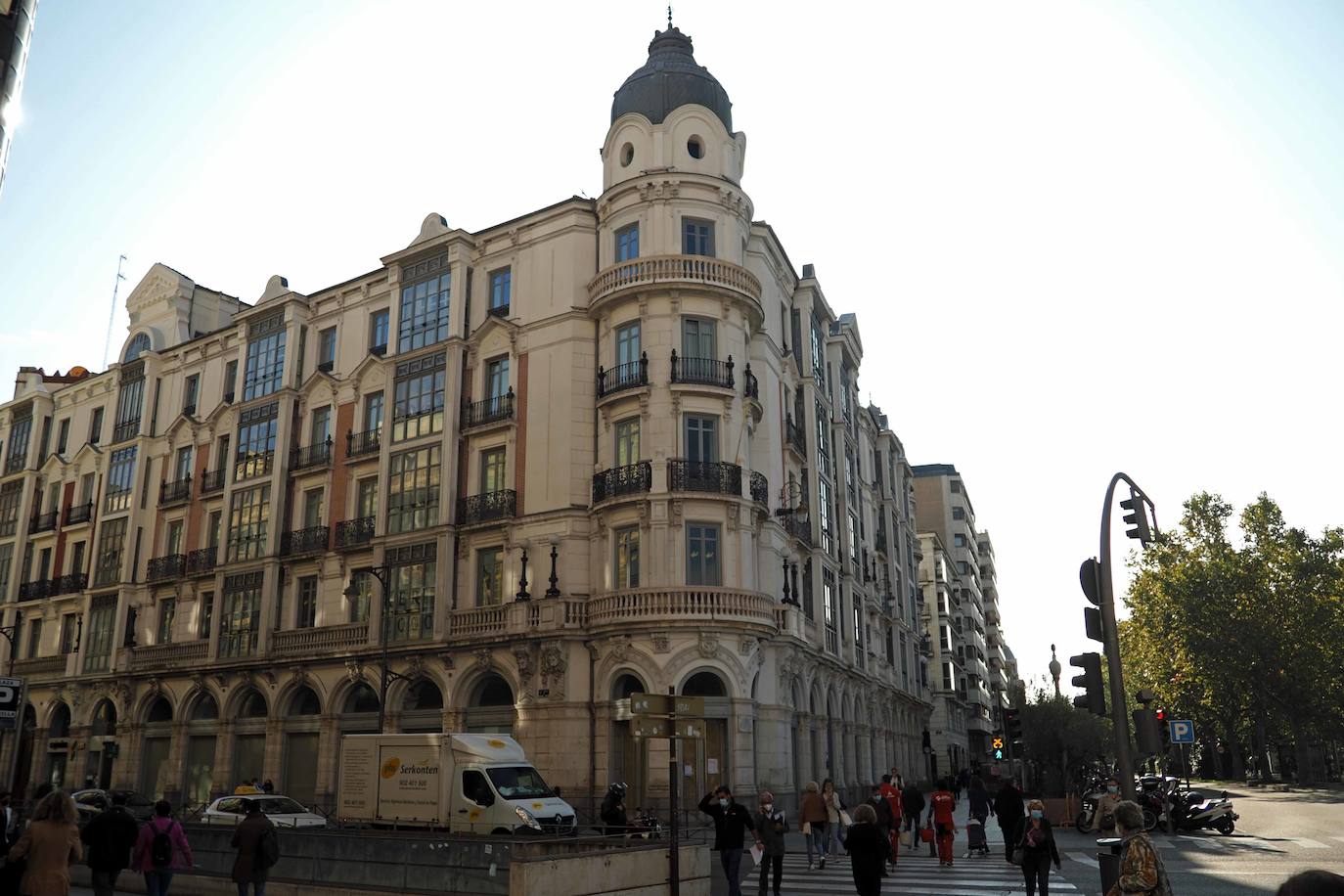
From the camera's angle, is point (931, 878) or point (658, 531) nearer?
→ point (931, 878)

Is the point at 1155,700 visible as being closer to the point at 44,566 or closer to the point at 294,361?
the point at 294,361

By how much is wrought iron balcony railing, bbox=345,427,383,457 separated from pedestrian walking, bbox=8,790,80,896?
3075 cm

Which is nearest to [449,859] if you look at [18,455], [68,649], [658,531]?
[658,531]

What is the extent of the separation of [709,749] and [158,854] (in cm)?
1936

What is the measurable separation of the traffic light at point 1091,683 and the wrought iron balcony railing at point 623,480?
769 inches

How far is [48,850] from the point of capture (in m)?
9.58

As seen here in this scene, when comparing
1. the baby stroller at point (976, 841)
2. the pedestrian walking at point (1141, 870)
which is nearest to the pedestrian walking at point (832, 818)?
the baby stroller at point (976, 841)

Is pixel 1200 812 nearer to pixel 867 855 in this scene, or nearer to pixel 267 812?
pixel 867 855

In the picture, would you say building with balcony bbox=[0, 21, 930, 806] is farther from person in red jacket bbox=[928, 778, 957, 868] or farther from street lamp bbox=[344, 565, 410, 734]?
person in red jacket bbox=[928, 778, 957, 868]

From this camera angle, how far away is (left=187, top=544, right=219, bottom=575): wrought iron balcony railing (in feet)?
145

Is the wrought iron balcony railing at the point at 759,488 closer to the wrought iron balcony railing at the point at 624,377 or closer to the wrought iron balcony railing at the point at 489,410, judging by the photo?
the wrought iron balcony railing at the point at 624,377

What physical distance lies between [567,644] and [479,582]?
16.9 feet

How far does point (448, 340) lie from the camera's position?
127 feet

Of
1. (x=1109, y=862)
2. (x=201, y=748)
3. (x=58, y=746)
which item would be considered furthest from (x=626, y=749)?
(x=58, y=746)
